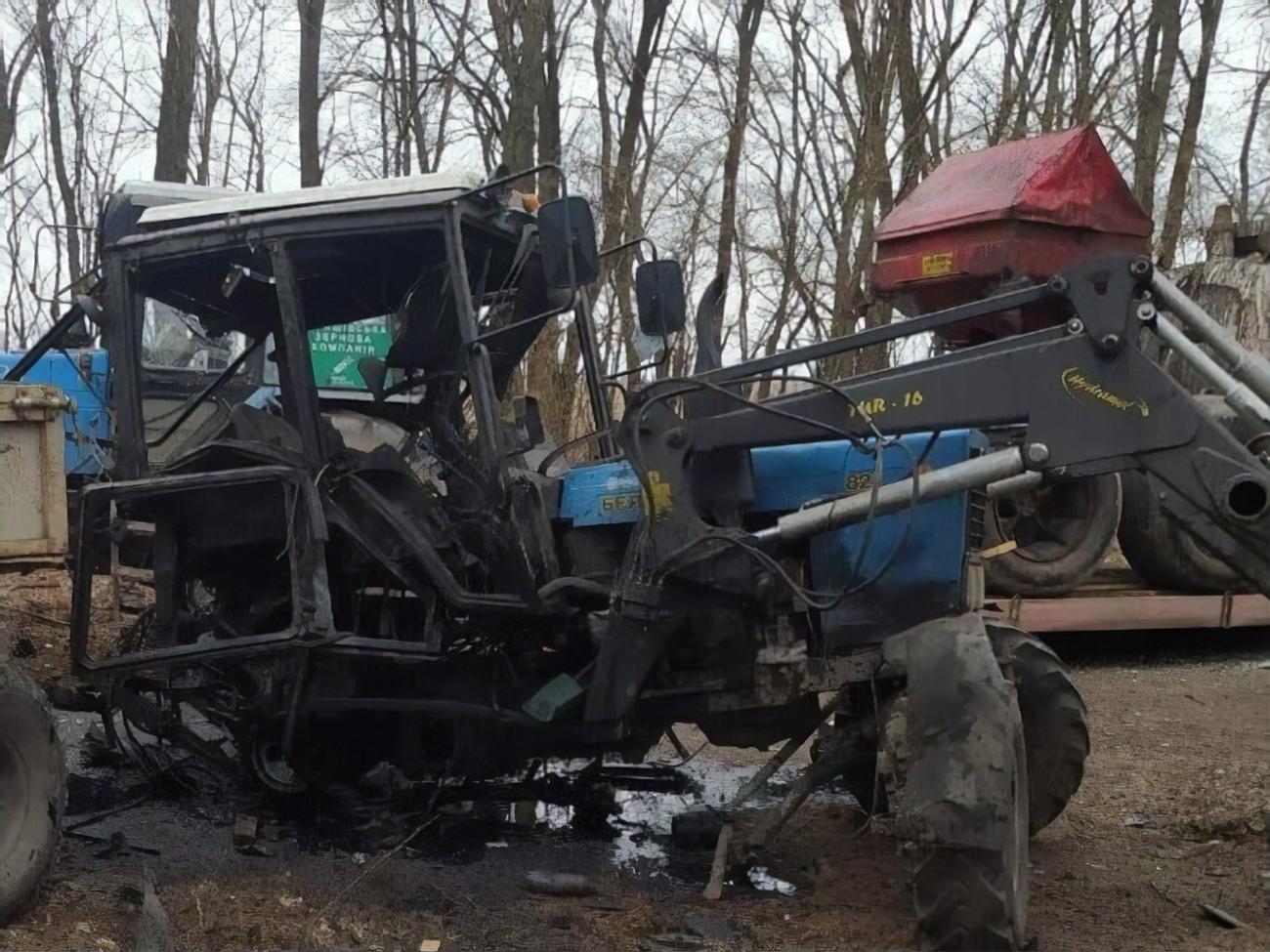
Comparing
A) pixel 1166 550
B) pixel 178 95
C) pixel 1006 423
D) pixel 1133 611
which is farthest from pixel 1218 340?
pixel 178 95

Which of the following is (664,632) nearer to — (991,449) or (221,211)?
(991,449)

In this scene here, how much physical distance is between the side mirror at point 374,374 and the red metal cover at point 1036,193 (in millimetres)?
3135

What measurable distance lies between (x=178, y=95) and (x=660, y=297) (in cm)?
1248

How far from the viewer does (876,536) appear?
4672mm

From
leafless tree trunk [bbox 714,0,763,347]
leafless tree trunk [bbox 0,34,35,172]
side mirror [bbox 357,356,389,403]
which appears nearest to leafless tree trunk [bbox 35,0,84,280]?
leafless tree trunk [bbox 0,34,35,172]

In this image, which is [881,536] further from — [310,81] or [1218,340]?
[310,81]

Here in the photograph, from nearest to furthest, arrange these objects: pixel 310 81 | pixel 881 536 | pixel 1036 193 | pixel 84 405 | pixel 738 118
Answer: pixel 881 536 < pixel 1036 193 < pixel 84 405 < pixel 310 81 < pixel 738 118

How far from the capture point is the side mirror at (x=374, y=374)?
5344 millimetres

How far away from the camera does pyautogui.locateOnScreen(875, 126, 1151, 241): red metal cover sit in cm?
709

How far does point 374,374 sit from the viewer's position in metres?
5.36

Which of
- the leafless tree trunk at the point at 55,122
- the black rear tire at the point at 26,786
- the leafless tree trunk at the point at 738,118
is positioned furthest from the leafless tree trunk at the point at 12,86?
the black rear tire at the point at 26,786

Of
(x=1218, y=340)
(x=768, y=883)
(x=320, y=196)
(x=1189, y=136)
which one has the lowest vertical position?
(x=768, y=883)

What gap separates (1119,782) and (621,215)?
11.0 meters

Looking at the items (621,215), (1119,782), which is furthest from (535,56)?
(1119,782)
